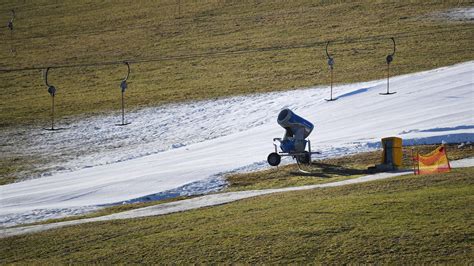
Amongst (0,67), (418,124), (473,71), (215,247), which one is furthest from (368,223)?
(0,67)

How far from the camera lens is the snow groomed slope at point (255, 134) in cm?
3278

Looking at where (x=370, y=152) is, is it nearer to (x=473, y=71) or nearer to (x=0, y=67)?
(x=473, y=71)

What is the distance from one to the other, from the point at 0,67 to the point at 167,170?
129ft

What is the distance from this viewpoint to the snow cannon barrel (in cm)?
3353

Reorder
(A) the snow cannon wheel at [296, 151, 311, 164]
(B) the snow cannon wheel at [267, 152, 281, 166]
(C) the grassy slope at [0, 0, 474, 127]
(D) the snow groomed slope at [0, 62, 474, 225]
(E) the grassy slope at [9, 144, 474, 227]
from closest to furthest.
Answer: (E) the grassy slope at [9, 144, 474, 227]
(D) the snow groomed slope at [0, 62, 474, 225]
(A) the snow cannon wheel at [296, 151, 311, 164]
(B) the snow cannon wheel at [267, 152, 281, 166]
(C) the grassy slope at [0, 0, 474, 127]

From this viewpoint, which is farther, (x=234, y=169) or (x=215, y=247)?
(x=234, y=169)

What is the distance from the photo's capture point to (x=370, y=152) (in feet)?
114

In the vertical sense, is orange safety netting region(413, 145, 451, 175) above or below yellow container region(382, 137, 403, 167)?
below

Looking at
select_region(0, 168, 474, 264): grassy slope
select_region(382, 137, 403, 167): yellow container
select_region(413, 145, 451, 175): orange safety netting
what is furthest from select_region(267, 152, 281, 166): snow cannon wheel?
select_region(0, 168, 474, 264): grassy slope

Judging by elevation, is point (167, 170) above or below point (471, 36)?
below

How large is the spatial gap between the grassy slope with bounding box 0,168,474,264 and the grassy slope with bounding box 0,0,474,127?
27509mm

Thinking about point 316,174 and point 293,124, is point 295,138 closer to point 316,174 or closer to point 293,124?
point 293,124

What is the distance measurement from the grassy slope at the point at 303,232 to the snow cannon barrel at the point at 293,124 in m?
6.20

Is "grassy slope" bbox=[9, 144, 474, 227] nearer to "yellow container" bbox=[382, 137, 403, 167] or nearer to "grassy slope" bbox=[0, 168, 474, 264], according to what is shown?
"yellow container" bbox=[382, 137, 403, 167]
